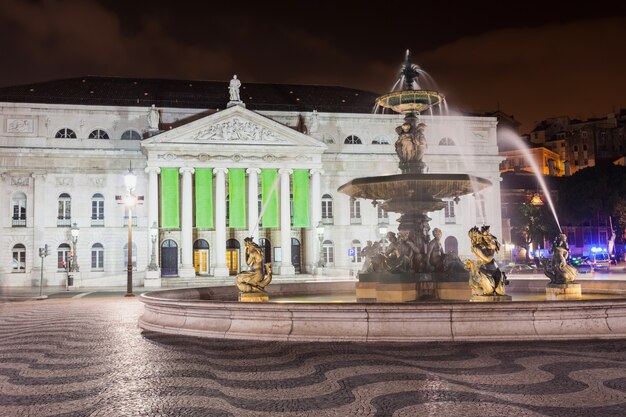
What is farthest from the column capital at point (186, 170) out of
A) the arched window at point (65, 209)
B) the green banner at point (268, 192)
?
the arched window at point (65, 209)

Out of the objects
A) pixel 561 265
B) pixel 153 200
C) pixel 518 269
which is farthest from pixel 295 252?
pixel 561 265

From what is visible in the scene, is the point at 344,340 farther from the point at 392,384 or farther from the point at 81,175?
the point at 81,175

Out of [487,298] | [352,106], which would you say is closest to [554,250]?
[487,298]

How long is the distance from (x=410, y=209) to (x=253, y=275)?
4313 mm

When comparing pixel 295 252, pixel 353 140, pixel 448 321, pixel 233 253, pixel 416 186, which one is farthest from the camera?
pixel 353 140

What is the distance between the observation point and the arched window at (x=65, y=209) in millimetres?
55031

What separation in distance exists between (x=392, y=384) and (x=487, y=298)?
590 cm

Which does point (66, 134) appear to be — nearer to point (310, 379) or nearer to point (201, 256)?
point (201, 256)

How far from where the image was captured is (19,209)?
179 feet

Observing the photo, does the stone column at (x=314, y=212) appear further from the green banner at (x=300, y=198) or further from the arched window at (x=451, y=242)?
the arched window at (x=451, y=242)

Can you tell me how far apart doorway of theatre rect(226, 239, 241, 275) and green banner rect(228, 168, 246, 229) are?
4111 mm

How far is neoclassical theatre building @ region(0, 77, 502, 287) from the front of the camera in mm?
53031

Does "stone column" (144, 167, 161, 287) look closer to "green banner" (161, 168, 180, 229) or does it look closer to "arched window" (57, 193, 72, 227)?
"green banner" (161, 168, 180, 229)

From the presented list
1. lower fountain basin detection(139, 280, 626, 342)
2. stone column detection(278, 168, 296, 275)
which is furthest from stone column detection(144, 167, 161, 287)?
lower fountain basin detection(139, 280, 626, 342)
